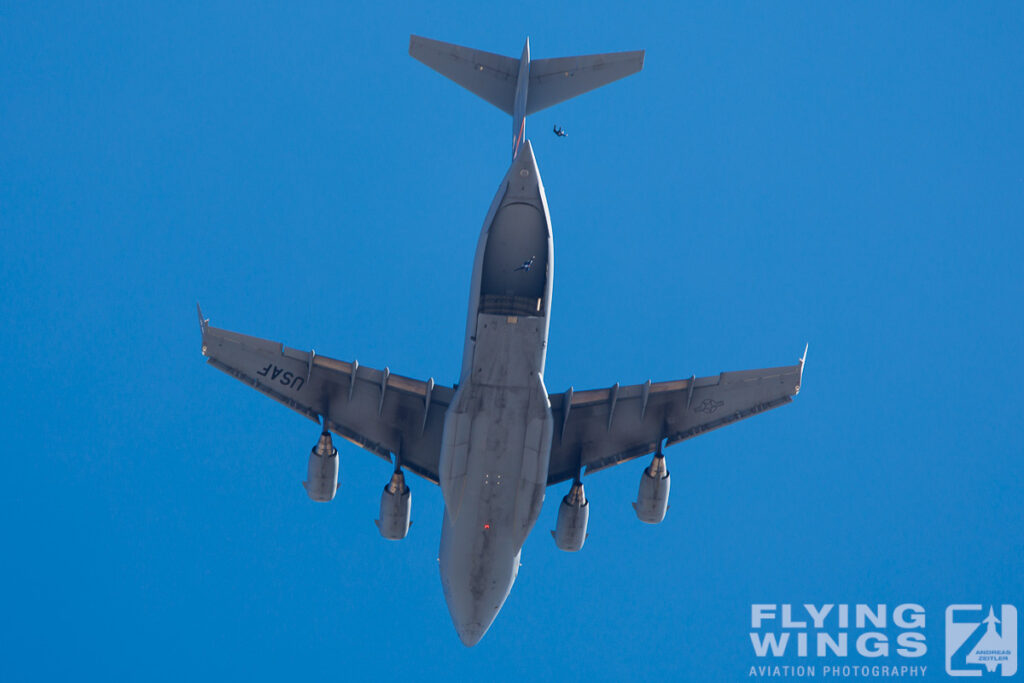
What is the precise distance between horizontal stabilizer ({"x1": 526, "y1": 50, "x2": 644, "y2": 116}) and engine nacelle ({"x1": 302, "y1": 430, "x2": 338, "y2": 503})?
589 inches

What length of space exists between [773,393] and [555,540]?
9503mm

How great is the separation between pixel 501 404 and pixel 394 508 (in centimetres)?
742

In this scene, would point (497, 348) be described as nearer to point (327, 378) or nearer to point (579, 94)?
point (327, 378)

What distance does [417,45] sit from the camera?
36531 mm

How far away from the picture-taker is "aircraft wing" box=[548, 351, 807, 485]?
1319 inches

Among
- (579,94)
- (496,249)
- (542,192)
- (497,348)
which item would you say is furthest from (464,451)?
(579,94)

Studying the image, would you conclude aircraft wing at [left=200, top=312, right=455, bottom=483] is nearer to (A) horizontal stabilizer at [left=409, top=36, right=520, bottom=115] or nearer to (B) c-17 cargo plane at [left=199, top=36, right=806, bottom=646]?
(B) c-17 cargo plane at [left=199, top=36, right=806, bottom=646]

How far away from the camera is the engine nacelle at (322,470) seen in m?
33.2

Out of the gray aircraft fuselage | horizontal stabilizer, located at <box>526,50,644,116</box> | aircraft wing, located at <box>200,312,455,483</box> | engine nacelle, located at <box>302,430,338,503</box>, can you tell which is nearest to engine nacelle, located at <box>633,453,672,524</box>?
the gray aircraft fuselage

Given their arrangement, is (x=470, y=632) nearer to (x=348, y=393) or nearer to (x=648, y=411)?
(x=348, y=393)

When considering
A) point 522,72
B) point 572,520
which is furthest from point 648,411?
point 522,72

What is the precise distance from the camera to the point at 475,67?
3706cm

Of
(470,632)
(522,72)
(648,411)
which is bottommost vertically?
(470,632)

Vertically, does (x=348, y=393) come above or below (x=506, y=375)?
above
